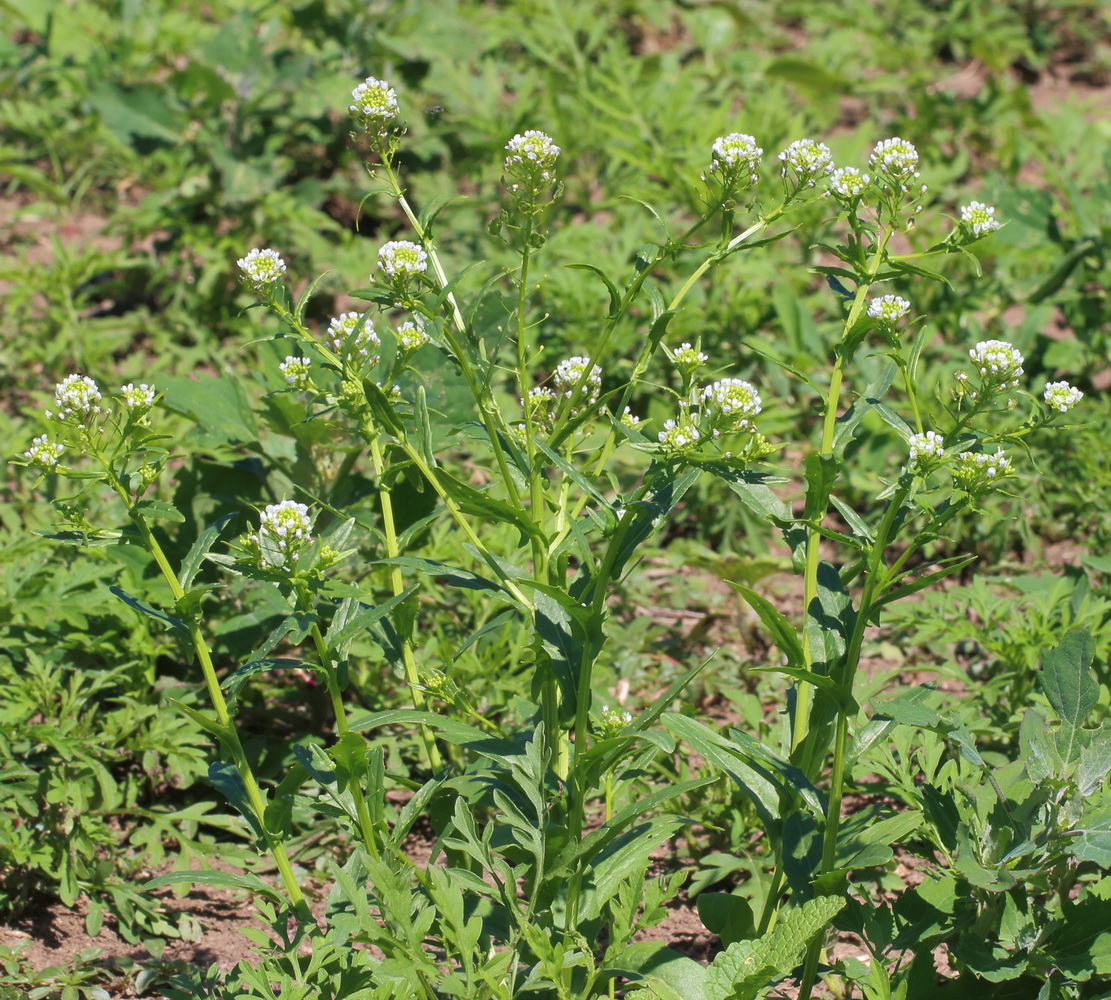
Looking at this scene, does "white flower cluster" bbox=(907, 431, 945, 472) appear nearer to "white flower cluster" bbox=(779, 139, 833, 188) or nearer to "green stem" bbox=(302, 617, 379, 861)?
"white flower cluster" bbox=(779, 139, 833, 188)

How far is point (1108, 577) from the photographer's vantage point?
10.6ft

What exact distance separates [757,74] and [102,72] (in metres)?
3.46

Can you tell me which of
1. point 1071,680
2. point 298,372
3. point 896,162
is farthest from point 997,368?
point 298,372

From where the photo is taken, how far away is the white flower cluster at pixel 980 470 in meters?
1.79

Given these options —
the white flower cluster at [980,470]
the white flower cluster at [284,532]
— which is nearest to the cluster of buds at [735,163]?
the white flower cluster at [980,470]

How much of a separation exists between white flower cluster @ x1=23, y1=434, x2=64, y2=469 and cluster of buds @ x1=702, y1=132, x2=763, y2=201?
1228 mm

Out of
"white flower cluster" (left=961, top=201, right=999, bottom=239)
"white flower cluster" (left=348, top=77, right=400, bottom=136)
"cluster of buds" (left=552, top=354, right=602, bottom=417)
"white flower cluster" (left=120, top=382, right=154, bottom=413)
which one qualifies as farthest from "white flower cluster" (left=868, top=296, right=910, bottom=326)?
"white flower cluster" (left=120, top=382, right=154, bottom=413)

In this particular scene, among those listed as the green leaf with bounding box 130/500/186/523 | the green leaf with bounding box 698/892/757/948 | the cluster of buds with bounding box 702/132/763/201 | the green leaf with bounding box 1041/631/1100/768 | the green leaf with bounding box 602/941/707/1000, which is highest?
the cluster of buds with bounding box 702/132/763/201

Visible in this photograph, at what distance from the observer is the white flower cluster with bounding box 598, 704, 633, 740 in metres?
2.10

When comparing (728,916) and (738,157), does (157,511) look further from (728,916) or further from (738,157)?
(728,916)

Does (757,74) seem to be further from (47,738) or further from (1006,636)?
(47,738)

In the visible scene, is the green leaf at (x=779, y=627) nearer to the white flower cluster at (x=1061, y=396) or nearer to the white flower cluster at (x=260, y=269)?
the white flower cluster at (x=1061, y=396)

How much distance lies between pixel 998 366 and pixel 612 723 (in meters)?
0.93

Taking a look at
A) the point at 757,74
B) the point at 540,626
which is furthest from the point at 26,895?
the point at 757,74
